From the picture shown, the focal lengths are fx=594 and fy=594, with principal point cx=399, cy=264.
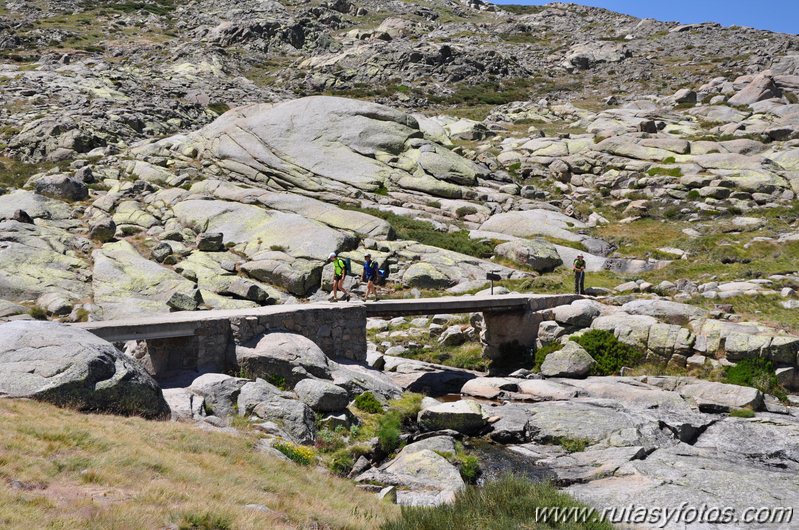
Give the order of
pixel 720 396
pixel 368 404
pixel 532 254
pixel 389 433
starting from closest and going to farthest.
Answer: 1. pixel 389 433
2. pixel 368 404
3. pixel 720 396
4. pixel 532 254

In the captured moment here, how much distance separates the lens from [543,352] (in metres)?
25.7

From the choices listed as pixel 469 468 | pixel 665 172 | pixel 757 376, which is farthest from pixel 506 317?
pixel 665 172

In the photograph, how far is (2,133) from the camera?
49.2 meters

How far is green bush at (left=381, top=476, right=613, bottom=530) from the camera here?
29.4ft

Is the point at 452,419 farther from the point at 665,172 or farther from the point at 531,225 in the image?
the point at 665,172

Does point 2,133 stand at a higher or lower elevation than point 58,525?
higher

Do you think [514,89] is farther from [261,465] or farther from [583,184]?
[261,465]

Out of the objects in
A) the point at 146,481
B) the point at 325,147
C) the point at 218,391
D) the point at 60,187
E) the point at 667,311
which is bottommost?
the point at 218,391

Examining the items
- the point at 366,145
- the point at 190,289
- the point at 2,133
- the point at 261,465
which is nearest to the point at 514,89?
the point at 366,145

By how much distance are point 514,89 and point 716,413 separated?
250 feet

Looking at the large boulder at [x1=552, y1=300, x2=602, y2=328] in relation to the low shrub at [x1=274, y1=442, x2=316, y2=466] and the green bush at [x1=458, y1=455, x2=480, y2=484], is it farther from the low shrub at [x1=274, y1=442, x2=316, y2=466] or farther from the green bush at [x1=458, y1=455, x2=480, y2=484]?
the low shrub at [x1=274, y1=442, x2=316, y2=466]

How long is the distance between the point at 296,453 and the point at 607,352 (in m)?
15.0

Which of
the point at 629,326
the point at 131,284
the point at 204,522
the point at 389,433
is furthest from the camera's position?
the point at 131,284

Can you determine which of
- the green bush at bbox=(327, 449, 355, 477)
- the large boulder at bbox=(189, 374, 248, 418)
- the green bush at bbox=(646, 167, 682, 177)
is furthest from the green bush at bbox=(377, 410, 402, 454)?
the green bush at bbox=(646, 167, 682, 177)
